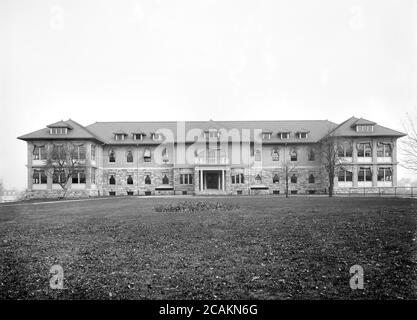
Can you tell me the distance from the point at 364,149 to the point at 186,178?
81.2ft

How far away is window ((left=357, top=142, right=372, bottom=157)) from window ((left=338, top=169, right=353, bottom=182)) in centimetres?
286

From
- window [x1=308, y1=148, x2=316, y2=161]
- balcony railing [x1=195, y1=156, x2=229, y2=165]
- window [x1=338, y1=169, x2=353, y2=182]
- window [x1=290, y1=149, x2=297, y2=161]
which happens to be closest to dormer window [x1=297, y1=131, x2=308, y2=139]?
window [x1=308, y1=148, x2=316, y2=161]

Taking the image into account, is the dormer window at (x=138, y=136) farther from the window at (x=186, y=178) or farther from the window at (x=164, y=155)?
the window at (x=186, y=178)

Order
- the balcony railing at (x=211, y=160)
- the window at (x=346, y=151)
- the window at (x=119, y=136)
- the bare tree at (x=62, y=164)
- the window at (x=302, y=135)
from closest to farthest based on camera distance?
the bare tree at (x=62, y=164)
the window at (x=346, y=151)
the balcony railing at (x=211, y=160)
the window at (x=302, y=135)
the window at (x=119, y=136)

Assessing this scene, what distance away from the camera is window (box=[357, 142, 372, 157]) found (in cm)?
3903

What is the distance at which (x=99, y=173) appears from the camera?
4112cm

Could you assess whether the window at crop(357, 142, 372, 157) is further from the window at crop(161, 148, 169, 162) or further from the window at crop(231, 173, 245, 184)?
the window at crop(161, 148, 169, 162)

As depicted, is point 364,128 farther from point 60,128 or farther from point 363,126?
point 60,128

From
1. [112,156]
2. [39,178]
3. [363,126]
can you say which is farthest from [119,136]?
[363,126]

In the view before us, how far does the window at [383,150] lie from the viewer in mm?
39062

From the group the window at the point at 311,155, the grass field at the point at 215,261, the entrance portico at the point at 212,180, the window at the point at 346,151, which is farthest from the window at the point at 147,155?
the grass field at the point at 215,261

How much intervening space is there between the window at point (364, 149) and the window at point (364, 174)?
190 cm
